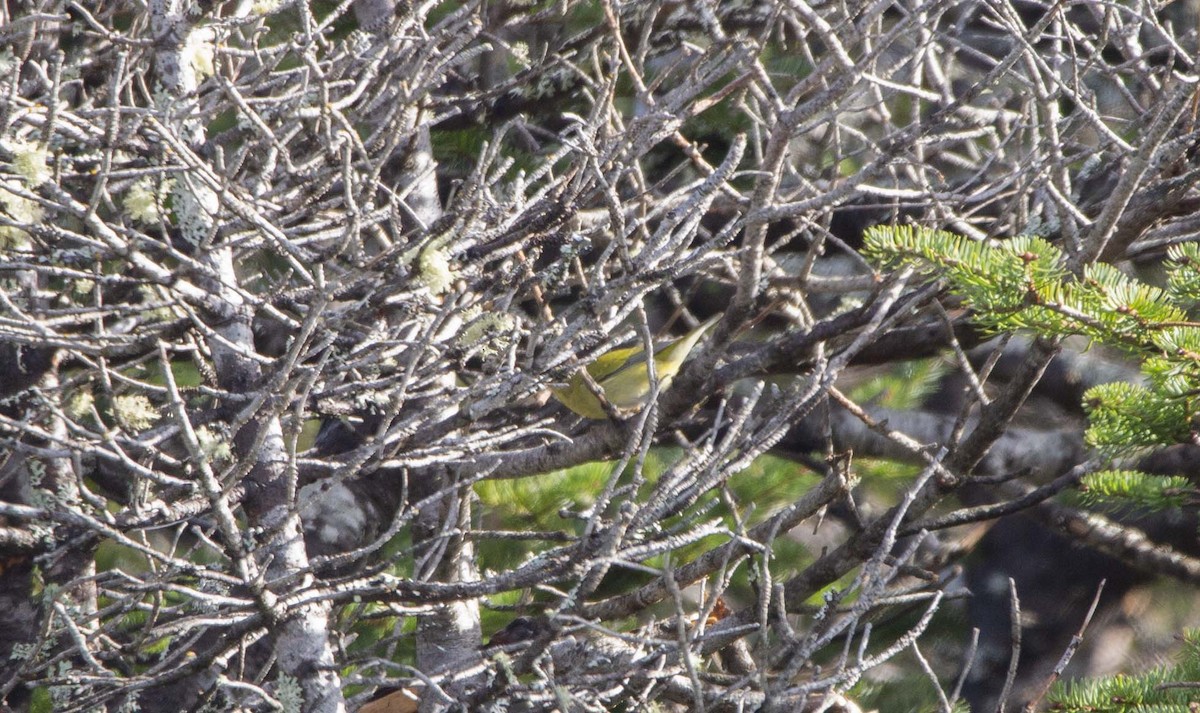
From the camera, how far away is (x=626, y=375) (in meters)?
4.93

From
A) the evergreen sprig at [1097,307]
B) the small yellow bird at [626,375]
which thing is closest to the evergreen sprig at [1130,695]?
the evergreen sprig at [1097,307]

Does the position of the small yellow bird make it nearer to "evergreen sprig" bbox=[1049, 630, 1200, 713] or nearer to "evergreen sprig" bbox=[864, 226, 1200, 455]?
"evergreen sprig" bbox=[864, 226, 1200, 455]

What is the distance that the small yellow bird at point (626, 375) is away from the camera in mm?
4465

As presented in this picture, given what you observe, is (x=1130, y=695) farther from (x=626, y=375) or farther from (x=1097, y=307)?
(x=626, y=375)

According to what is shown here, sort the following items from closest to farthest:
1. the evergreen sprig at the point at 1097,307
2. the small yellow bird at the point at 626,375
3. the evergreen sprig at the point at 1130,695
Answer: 1. the evergreen sprig at the point at 1097,307
2. the evergreen sprig at the point at 1130,695
3. the small yellow bird at the point at 626,375

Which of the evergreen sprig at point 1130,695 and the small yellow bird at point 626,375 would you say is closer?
the evergreen sprig at point 1130,695

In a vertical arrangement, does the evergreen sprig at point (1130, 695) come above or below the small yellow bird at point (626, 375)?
below

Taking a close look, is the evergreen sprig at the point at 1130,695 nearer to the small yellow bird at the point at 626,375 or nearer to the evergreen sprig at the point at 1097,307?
the evergreen sprig at the point at 1097,307

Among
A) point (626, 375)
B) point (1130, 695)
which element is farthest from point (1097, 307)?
point (626, 375)

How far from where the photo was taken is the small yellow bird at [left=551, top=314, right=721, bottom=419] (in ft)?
14.6

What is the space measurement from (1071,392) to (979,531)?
45.6 inches

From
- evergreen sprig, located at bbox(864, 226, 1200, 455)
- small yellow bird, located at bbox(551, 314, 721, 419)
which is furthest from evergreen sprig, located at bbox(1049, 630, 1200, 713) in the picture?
small yellow bird, located at bbox(551, 314, 721, 419)

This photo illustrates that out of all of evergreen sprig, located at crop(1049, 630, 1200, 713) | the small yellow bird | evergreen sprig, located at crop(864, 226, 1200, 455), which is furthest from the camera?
the small yellow bird

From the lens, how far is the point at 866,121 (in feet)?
20.0
